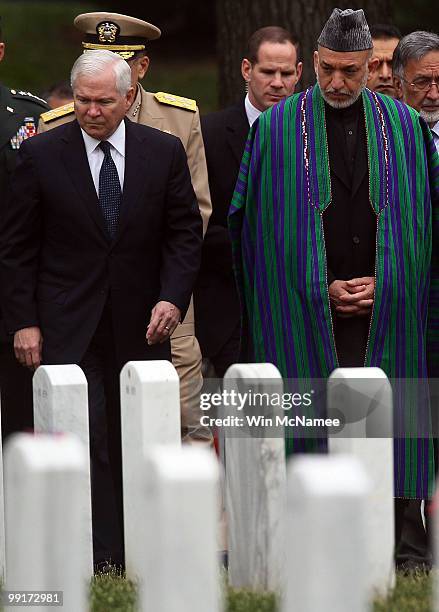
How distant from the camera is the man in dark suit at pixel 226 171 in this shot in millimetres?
6973

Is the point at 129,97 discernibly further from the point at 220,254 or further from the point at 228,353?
the point at 228,353

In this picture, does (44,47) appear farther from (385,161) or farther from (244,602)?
(244,602)

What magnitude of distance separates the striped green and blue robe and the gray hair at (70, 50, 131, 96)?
1.66 ft

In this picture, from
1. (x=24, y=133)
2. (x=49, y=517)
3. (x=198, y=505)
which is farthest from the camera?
(x=24, y=133)

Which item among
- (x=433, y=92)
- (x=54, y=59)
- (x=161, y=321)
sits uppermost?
(x=54, y=59)

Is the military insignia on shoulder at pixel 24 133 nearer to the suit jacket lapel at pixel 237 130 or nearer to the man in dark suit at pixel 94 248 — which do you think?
the man in dark suit at pixel 94 248

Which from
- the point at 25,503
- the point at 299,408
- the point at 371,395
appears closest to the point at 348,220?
the point at 299,408

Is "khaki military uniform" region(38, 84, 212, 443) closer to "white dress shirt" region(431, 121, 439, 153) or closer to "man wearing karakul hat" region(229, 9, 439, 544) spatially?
"man wearing karakul hat" region(229, 9, 439, 544)

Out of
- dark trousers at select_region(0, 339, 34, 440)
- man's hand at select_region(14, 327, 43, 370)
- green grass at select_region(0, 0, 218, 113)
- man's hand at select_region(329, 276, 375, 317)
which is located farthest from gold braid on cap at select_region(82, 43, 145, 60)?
green grass at select_region(0, 0, 218, 113)

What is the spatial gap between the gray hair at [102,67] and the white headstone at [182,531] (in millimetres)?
2602

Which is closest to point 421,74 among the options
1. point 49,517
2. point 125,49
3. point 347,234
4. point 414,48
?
point 414,48

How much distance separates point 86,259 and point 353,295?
961 mm

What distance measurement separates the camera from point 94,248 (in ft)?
19.6

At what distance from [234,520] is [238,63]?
14.7ft
